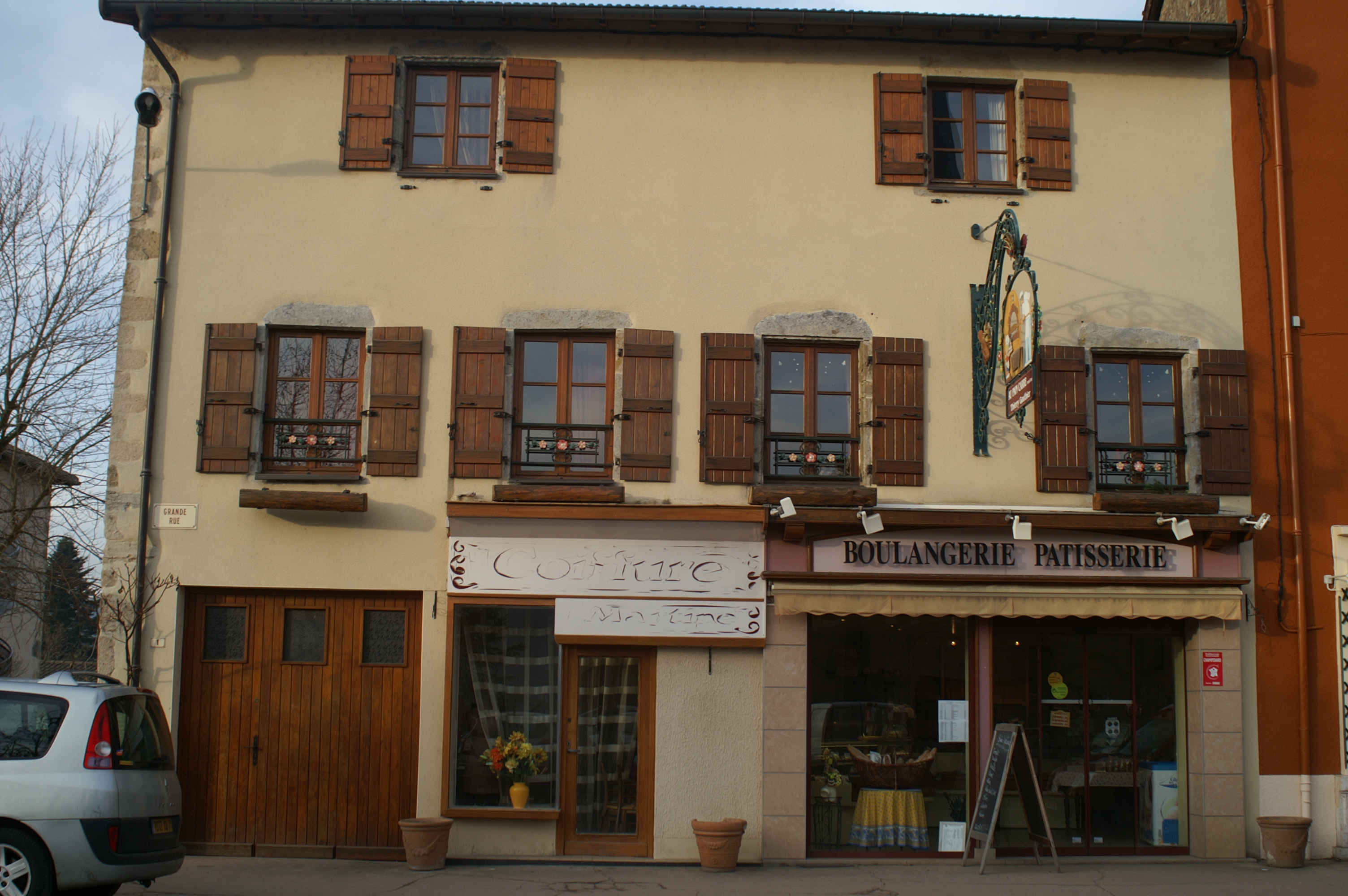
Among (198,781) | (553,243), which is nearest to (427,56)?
(553,243)

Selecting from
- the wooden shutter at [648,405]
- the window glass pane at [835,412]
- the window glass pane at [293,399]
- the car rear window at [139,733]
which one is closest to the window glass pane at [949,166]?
the window glass pane at [835,412]

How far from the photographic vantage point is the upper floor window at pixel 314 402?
1036cm

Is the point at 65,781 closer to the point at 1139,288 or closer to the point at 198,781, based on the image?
the point at 198,781

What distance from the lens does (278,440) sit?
1041 cm

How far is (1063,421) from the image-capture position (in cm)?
1043

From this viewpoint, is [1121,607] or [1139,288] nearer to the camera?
[1121,607]

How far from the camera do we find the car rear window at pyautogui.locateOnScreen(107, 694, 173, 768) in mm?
7465

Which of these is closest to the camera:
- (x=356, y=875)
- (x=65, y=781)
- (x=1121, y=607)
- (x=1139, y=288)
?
(x=65, y=781)

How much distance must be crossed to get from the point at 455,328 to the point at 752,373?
287cm

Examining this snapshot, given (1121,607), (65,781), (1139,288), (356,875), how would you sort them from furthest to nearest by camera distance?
(1139,288)
(1121,607)
(356,875)
(65,781)

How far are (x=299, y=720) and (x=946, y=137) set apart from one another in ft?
27.8

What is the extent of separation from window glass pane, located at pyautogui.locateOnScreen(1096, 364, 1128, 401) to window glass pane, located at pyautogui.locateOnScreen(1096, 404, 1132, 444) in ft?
0.25

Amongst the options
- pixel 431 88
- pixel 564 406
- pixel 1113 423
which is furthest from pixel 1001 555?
pixel 431 88

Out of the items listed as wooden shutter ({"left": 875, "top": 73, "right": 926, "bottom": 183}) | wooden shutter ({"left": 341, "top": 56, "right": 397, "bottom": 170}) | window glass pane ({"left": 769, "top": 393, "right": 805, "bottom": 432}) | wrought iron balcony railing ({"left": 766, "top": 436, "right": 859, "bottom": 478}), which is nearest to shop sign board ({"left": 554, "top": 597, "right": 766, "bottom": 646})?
wrought iron balcony railing ({"left": 766, "top": 436, "right": 859, "bottom": 478})
